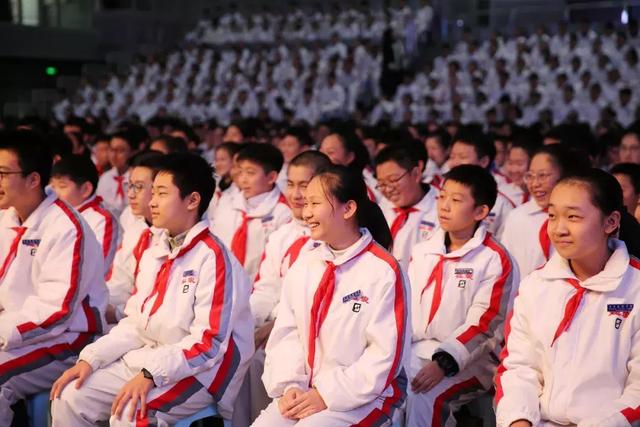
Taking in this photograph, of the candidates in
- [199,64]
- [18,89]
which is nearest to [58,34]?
[18,89]

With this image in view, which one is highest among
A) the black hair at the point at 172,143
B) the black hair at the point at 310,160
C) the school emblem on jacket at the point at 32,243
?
the black hair at the point at 172,143

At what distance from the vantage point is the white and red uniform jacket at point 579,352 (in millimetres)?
3012

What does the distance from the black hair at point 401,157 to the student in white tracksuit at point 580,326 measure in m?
2.00

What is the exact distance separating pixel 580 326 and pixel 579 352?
0.09 meters

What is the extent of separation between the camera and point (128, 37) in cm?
2258

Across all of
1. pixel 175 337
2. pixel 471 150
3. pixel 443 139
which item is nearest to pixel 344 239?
pixel 175 337

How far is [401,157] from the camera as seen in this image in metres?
5.11

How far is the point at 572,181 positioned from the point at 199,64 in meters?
17.8

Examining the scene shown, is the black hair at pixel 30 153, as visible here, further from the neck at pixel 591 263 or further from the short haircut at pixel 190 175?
the neck at pixel 591 263

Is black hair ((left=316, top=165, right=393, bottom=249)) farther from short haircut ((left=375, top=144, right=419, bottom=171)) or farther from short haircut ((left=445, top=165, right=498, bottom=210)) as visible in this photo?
short haircut ((left=375, top=144, right=419, bottom=171))

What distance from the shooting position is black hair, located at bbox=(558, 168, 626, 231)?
3.09 meters

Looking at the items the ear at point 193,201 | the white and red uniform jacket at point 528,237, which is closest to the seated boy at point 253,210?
the white and red uniform jacket at point 528,237

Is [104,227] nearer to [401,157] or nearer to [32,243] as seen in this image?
[32,243]

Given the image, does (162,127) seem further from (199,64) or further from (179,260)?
(179,260)
